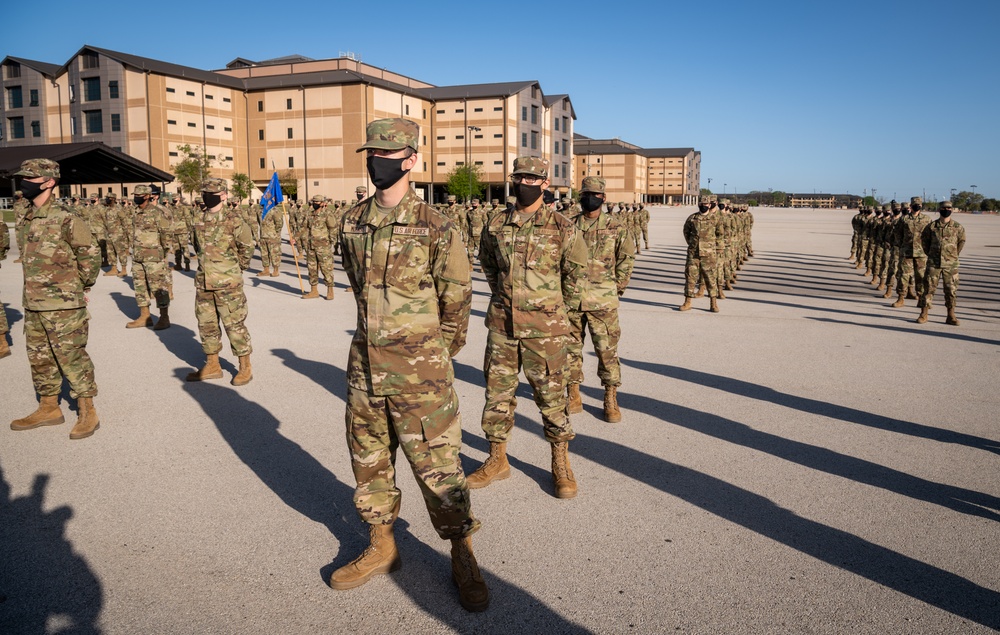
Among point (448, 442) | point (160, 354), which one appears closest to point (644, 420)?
point (448, 442)

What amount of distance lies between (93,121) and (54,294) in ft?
227

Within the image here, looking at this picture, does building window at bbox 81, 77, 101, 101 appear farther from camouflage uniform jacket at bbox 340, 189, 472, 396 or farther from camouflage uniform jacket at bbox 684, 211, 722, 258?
camouflage uniform jacket at bbox 340, 189, 472, 396

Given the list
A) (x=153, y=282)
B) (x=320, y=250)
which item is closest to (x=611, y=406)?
(x=153, y=282)

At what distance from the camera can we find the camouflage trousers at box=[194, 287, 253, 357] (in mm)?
7309

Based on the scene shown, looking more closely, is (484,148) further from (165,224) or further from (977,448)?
(977,448)

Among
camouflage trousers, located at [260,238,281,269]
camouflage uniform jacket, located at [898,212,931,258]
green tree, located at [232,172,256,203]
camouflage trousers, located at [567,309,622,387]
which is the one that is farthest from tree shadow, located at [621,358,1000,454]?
green tree, located at [232,172,256,203]

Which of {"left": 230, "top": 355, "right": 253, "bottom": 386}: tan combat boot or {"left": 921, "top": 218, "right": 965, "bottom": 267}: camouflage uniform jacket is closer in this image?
{"left": 230, "top": 355, "right": 253, "bottom": 386}: tan combat boot

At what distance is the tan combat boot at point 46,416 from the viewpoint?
5.77 m

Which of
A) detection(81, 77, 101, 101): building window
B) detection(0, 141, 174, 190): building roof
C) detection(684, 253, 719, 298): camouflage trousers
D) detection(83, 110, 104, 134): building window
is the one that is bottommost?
detection(684, 253, 719, 298): camouflage trousers

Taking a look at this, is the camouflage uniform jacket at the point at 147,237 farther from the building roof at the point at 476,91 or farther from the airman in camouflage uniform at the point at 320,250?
the building roof at the point at 476,91

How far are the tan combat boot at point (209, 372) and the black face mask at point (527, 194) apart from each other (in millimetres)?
4570

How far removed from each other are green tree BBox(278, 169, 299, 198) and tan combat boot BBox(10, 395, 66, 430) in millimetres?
56699

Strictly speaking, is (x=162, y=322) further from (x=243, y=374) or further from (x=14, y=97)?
(x=14, y=97)

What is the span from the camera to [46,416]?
5.82m
